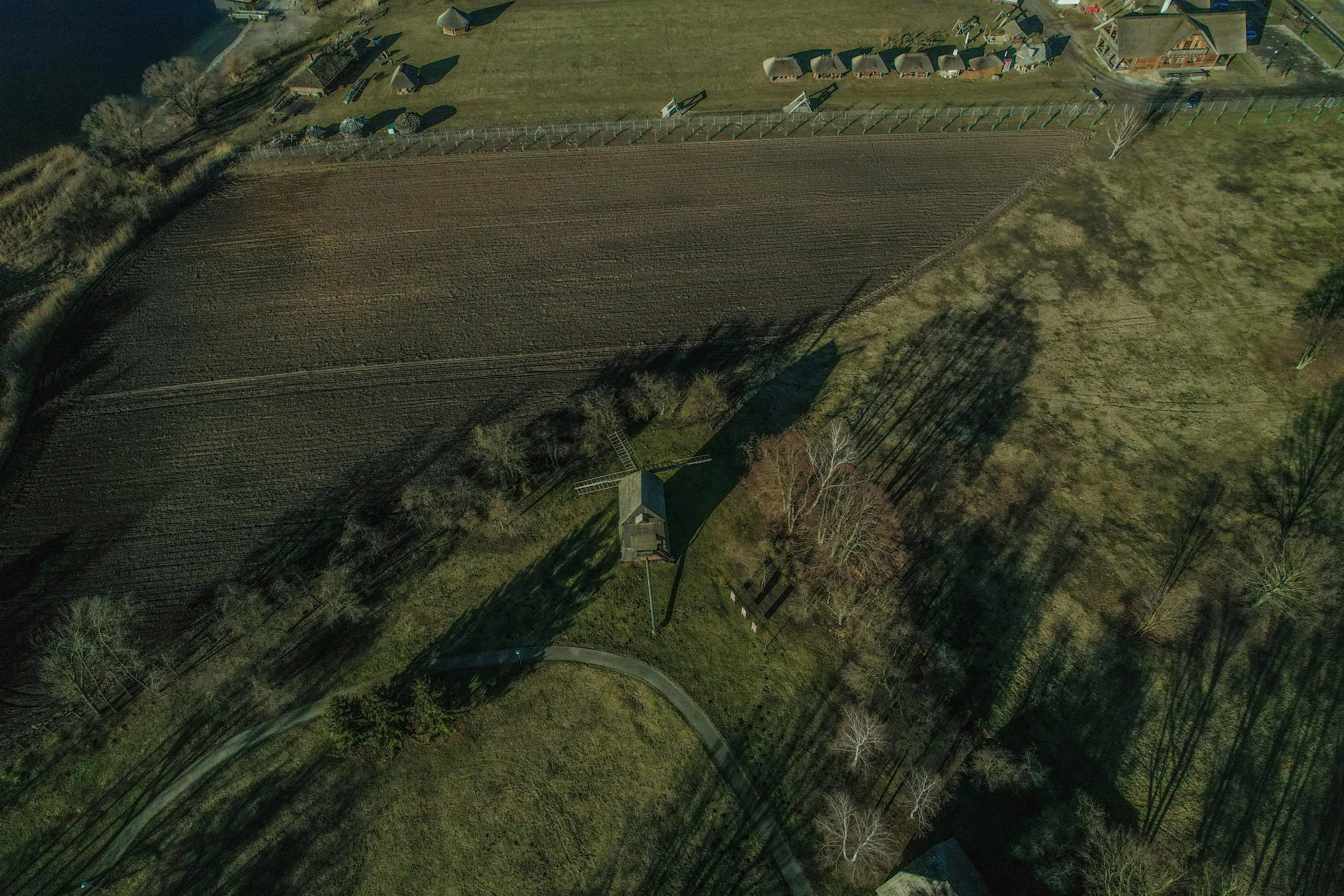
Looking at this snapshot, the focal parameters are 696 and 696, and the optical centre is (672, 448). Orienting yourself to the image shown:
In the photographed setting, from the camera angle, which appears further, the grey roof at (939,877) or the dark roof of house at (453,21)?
the dark roof of house at (453,21)

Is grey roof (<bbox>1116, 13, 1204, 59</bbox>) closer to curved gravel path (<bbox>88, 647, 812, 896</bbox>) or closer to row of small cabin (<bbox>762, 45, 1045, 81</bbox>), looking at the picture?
row of small cabin (<bbox>762, 45, 1045, 81</bbox>)

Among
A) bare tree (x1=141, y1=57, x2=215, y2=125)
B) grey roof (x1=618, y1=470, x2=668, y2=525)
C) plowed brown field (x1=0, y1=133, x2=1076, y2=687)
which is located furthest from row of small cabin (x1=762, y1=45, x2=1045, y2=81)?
bare tree (x1=141, y1=57, x2=215, y2=125)

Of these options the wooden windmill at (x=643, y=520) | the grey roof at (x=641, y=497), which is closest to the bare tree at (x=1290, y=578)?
the wooden windmill at (x=643, y=520)

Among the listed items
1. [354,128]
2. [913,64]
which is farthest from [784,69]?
[354,128]

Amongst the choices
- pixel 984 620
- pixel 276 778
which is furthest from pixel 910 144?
pixel 276 778

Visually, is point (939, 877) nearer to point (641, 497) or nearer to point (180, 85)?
point (641, 497)

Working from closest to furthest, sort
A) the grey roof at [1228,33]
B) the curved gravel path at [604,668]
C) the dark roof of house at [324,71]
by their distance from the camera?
the curved gravel path at [604,668]
the grey roof at [1228,33]
the dark roof of house at [324,71]

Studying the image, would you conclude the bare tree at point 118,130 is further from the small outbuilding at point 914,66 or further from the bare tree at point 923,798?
the bare tree at point 923,798

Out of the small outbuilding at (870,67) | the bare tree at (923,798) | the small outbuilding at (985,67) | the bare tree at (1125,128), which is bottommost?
the bare tree at (923,798)
